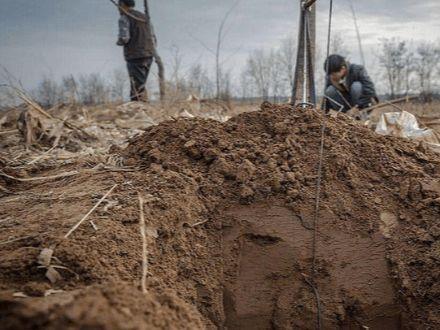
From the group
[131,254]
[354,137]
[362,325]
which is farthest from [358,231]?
[131,254]

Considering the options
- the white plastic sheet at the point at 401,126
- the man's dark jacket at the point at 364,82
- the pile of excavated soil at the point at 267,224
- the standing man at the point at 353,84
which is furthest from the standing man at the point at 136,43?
the pile of excavated soil at the point at 267,224

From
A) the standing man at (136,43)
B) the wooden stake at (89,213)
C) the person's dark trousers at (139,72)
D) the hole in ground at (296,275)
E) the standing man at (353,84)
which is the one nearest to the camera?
the wooden stake at (89,213)

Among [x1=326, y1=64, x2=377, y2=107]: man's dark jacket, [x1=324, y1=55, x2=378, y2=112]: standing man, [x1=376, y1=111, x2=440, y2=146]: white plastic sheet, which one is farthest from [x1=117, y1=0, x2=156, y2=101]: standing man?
[x1=376, y1=111, x2=440, y2=146]: white plastic sheet

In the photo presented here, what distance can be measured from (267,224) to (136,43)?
5.41 metres

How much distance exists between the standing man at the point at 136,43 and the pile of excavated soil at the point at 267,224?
4.49m

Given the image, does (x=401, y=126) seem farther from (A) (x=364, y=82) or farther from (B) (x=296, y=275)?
(A) (x=364, y=82)

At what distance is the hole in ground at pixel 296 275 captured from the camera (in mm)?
2025

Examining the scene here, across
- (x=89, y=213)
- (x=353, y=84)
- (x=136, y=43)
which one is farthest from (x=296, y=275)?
(x=136, y=43)

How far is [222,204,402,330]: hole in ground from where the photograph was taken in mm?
2025

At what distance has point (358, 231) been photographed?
2.11 metres

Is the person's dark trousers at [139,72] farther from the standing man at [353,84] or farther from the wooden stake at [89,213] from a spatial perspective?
the wooden stake at [89,213]

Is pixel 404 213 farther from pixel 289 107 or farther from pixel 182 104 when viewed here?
pixel 182 104

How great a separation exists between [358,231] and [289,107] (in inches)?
33.8

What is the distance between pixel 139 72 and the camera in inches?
278
